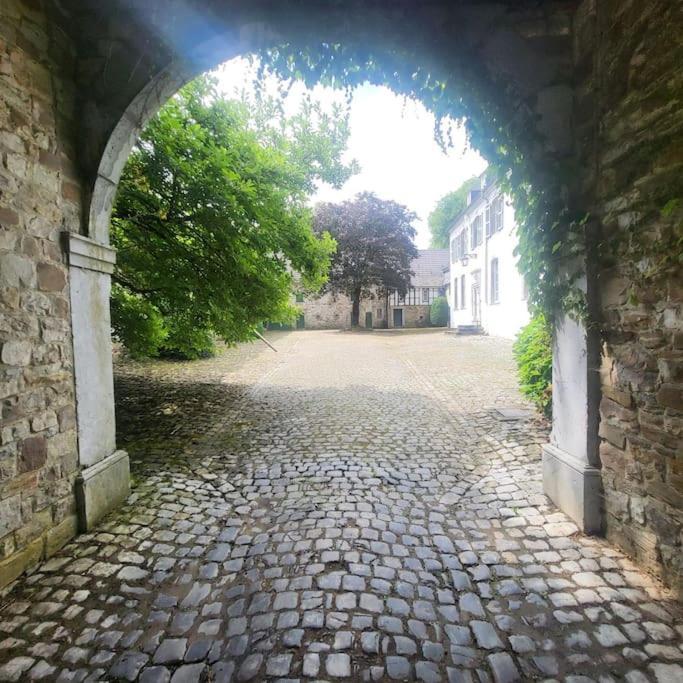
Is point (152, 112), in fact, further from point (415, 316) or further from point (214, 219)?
point (415, 316)

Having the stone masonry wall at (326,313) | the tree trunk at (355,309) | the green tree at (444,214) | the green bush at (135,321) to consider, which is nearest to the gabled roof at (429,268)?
the stone masonry wall at (326,313)

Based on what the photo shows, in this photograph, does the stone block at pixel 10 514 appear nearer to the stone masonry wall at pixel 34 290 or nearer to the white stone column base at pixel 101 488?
the stone masonry wall at pixel 34 290

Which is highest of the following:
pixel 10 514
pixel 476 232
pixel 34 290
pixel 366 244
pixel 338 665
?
pixel 366 244

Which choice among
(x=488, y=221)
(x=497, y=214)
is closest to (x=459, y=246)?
(x=488, y=221)

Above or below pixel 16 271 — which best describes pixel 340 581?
below

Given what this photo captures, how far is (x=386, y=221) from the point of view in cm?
2880

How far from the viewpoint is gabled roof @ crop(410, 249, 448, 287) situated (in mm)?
36406

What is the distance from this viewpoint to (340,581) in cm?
236

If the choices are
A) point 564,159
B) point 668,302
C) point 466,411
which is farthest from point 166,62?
point 466,411

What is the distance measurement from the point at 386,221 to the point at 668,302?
1101 inches

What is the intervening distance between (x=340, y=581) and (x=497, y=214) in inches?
696

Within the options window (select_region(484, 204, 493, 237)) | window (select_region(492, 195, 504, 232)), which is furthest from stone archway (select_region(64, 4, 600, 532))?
window (select_region(484, 204, 493, 237))

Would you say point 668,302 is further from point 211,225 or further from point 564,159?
point 211,225

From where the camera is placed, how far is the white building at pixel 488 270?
51.8ft
